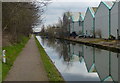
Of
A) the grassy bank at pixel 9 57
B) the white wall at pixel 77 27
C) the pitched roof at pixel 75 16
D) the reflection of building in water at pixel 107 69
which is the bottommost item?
the reflection of building in water at pixel 107 69

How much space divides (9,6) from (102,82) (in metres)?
6.59

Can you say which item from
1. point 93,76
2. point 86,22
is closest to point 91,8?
point 86,22

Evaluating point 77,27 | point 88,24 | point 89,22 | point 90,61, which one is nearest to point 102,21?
point 89,22

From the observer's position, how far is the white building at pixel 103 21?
58.9 m

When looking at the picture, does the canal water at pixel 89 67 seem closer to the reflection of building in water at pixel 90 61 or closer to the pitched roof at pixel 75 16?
the reflection of building in water at pixel 90 61

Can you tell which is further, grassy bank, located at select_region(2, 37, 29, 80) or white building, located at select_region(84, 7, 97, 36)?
white building, located at select_region(84, 7, 97, 36)

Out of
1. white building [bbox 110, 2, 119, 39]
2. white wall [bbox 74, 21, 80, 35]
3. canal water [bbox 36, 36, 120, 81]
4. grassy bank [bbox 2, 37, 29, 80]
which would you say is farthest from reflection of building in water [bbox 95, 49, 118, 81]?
white wall [bbox 74, 21, 80, 35]

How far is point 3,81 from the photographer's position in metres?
9.83

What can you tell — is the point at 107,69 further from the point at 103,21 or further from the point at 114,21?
the point at 103,21

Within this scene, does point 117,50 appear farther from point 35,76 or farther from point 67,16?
point 67,16

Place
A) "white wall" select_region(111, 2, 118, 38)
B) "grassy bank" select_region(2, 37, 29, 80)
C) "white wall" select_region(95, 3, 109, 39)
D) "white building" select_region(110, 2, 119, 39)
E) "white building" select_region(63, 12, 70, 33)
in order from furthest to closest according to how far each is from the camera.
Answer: "white building" select_region(63, 12, 70, 33), "white wall" select_region(95, 3, 109, 39), "white wall" select_region(111, 2, 118, 38), "white building" select_region(110, 2, 119, 39), "grassy bank" select_region(2, 37, 29, 80)

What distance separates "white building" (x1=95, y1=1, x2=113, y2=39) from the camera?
58.9 m

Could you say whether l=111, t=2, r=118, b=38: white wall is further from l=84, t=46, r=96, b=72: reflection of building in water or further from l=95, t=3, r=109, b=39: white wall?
l=84, t=46, r=96, b=72: reflection of building in water

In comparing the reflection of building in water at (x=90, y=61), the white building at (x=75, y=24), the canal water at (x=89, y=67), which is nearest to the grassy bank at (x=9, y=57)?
the canal water at (x=89, y=67)
